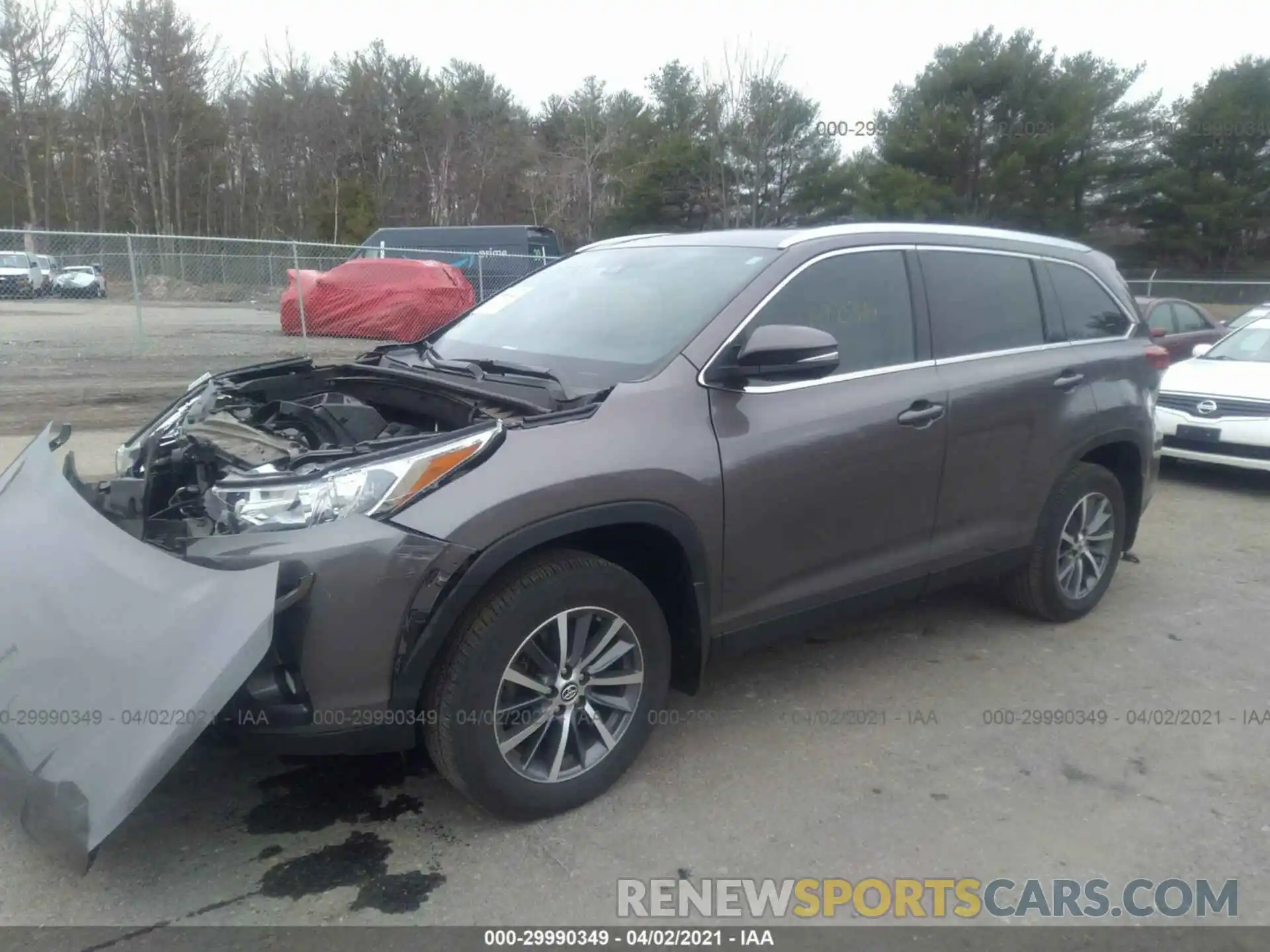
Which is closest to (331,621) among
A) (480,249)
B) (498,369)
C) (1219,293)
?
(498,369)

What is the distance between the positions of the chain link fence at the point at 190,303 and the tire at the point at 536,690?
9501 mm

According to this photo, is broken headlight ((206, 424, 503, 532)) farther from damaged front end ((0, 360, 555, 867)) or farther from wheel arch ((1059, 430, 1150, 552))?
wheel arch ((1059, 430, 1150, 552))

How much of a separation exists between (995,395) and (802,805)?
1.96 metres

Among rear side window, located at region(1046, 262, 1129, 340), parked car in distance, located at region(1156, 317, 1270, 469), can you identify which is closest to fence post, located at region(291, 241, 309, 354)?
parked car in distance, located at region(1156, 317, 1270, 469)

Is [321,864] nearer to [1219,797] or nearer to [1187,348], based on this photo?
→ [1219,797]

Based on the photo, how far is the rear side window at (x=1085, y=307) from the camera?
483 cm

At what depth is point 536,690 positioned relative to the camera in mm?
3055

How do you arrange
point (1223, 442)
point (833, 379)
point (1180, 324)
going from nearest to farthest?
1. point (833, 379)
2. point (1223, 442)
3. point (1180, 324)

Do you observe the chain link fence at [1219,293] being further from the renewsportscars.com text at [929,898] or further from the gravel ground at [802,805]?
the renewsportscars.com text at [929,898]

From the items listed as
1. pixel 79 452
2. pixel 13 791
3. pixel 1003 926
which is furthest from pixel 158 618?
pixel 79 452

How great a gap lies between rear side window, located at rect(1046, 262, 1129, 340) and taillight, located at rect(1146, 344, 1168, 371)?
16cm

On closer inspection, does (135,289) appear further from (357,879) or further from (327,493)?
(357,879)

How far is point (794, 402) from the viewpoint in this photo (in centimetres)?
360

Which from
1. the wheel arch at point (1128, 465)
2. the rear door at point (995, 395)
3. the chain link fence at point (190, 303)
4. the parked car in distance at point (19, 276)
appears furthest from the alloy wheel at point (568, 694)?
the parked car in distance at point (19, 276)
